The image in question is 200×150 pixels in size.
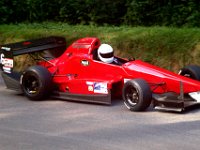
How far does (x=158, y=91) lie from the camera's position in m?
9.38

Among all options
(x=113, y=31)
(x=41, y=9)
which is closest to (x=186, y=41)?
(x=113, y=31)

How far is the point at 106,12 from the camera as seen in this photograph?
Answer: 16016mm

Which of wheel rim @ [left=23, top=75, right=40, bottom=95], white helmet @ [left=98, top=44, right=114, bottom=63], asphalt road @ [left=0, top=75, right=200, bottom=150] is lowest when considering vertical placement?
asphalt road @ [left=0, top=75, right=200, bottom=150]

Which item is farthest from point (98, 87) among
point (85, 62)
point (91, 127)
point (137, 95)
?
point (91, 127)

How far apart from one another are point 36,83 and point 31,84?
Answer: 168 mm

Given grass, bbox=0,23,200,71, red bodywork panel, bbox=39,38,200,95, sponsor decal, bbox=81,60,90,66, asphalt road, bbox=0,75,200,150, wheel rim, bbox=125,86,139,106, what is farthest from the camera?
grass, bbox=0,23,200,71

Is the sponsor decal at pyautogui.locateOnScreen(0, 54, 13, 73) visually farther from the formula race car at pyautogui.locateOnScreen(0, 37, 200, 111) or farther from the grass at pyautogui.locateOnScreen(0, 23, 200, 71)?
the grass at pyautogui.locateOnScreen(0, 23, 200, 71)

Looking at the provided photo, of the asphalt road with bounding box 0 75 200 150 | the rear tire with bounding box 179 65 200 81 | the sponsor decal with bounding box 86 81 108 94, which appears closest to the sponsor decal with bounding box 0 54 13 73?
the asphalt road with bounding box 0 75 200 150

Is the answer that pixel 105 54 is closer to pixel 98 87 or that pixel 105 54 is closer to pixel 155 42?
pixel 98 87

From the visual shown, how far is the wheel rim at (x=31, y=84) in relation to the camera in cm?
1011

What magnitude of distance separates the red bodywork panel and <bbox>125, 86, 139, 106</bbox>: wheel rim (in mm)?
410

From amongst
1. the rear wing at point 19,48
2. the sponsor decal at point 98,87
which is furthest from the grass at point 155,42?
the sponsor decal at point 98,87

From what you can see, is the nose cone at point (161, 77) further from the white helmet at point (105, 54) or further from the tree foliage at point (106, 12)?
the tree foliage at point (106, 12)

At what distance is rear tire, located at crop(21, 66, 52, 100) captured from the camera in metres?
9.91
